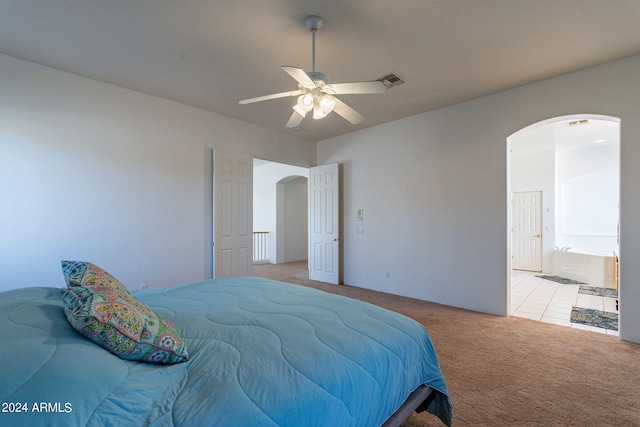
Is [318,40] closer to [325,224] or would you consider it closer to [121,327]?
[121,327]

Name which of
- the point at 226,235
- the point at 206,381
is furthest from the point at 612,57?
the point at 226,235

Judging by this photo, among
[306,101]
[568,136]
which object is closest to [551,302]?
[568,136]

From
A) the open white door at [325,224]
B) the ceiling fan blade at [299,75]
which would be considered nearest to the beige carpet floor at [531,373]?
the open white door at [325,224]

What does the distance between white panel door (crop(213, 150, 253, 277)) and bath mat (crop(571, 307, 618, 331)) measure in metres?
4.51

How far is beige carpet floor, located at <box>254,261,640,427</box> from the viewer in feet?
5.88

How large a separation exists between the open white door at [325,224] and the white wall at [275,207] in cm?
260

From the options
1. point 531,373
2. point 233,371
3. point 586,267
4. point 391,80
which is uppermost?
point 391,80

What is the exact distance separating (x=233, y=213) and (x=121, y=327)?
340cm

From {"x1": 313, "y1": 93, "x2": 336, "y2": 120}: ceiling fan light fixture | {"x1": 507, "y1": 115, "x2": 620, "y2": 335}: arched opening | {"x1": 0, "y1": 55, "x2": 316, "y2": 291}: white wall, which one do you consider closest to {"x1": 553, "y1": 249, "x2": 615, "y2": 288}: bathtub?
{"x1": 507, "y1": 115, "x2": 620, "y2": 335}: arched opening

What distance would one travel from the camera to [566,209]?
6.89m

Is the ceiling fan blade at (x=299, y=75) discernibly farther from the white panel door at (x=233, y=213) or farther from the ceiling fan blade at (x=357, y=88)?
the white panel door at (x=233, y=213)

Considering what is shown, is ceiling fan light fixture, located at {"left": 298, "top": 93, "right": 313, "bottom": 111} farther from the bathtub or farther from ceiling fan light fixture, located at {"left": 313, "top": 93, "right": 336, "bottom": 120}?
the bathtub

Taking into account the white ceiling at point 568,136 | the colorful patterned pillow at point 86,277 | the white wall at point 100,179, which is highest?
the white ceiling at point 568,136

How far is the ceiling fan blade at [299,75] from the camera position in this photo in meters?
1.88
